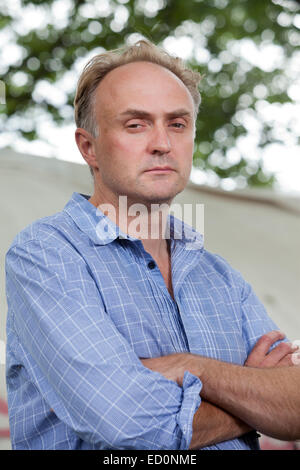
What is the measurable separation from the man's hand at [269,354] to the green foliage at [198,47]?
306 cm

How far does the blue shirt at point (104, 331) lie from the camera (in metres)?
1.15

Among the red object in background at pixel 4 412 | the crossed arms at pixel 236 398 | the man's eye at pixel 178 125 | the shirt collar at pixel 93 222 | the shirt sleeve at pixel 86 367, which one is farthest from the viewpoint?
the red object in background at pixel 4 412

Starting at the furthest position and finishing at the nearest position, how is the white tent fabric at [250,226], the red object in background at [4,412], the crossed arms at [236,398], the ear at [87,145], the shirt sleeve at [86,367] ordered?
the white tent fabric at [250,226] → the red object in background at [4,412] → the ear at [87,145] → the crossed arms at [236,398] → the shirt sleeve at [86,367]

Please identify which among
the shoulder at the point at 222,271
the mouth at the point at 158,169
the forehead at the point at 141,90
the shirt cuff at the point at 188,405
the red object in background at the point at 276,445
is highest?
the forehead at the point at 141,90

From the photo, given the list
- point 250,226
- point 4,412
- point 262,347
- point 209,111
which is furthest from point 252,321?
point 209,111

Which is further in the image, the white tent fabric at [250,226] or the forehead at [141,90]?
the white tent fabric at [250,226]

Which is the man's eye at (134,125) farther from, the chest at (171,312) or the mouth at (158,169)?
the chest at (171,312)

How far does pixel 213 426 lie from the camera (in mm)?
1268

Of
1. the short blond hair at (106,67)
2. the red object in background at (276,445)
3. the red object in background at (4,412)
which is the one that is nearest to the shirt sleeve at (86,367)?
the short blond hair at (106,67)

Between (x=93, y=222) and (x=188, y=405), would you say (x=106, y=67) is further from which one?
(x=188, y=405)

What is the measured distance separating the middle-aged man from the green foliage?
2.83 m

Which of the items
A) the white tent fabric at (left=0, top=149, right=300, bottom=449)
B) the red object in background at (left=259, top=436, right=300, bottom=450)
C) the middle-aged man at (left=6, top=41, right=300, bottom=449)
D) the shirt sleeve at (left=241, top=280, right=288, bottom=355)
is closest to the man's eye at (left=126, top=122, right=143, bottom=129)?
the middle-aged man at (left=6, top=41, right=300, bottom=449)
